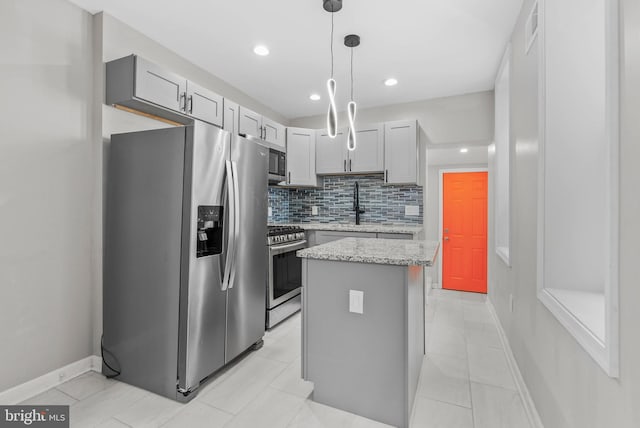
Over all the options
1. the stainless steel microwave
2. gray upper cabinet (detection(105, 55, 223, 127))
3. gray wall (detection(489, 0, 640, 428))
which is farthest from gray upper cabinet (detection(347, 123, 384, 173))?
gray upper cabinet (detection(105, 55, 223, 127))

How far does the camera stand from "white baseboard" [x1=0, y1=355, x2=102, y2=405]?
5.98ft

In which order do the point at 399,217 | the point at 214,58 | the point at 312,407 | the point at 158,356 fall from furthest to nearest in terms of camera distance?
the point at 399,217
the point at 214,58
the point at 158,356
the point at 312,407

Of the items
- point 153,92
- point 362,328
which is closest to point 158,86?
point 153,92

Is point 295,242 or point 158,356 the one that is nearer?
point 158,356

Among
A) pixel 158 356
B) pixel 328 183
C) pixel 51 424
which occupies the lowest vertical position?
pixel 51 424

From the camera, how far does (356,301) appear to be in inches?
67.7

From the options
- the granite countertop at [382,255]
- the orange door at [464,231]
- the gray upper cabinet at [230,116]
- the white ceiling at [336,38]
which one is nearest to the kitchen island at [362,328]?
the granite countertop at [382,255]

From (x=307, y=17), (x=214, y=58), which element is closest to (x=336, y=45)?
(x=307, y=17)

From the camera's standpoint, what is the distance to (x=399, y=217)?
4.15 metres

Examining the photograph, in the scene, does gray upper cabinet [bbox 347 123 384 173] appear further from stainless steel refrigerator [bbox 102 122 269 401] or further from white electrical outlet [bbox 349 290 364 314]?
white electrical outlet [bbox 349 290 364 314]

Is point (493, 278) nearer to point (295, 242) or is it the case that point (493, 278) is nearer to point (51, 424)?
point (295, 242)

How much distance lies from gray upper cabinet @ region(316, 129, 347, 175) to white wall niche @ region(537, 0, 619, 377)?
2.61 metres

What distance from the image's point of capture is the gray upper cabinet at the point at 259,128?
3.31 metres

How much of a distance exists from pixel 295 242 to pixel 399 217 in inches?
62.4
